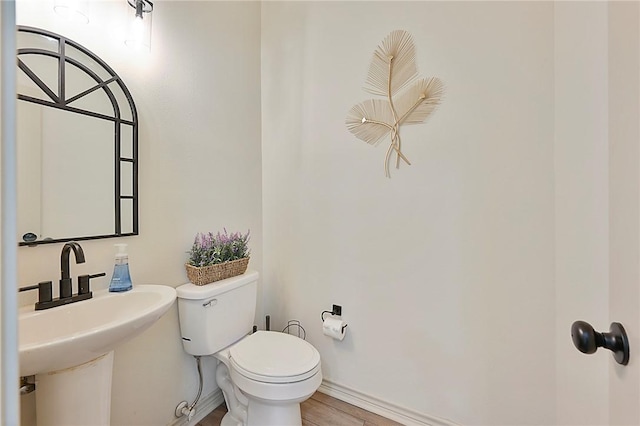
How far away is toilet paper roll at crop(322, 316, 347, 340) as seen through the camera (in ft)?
5.51

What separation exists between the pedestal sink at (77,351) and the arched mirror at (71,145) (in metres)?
0.26

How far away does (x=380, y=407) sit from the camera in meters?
1.63

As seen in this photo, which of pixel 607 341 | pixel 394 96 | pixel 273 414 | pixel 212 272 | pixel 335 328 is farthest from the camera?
pixel 335 328

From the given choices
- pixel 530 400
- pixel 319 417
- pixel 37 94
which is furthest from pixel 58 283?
pixel 530 400

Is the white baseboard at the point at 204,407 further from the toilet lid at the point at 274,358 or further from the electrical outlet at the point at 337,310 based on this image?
the electrical outlet at the point at 337,310

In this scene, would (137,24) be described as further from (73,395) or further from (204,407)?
(204,407)

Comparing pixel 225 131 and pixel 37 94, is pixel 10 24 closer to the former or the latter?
pixel 37 94

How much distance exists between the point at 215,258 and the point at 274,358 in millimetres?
564

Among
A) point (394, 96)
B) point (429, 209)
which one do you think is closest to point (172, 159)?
point (394, 96)

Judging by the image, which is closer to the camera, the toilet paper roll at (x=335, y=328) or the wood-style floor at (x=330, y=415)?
the wood-style floor at (x=330, y=415)

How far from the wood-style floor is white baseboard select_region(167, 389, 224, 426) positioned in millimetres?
23

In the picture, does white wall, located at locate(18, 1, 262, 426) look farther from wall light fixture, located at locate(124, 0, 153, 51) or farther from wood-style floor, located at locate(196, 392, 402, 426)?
wood-style floor, located at locate(196, 392, 402, 426)

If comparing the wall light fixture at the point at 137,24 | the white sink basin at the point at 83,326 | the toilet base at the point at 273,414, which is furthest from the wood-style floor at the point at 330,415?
the wall light fixture at the point at 137,24

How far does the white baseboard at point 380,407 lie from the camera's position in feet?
4.93
